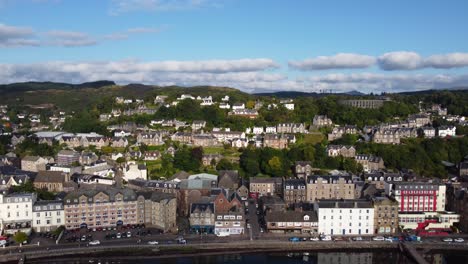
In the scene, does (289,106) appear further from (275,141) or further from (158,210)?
(158,210)

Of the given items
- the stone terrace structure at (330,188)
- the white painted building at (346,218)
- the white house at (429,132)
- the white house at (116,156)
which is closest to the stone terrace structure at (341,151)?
the stone terrace structure at (330,188)

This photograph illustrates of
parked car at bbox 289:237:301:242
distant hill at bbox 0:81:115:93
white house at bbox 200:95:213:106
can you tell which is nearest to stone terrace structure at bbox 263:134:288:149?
white house at bbox 200:95:213:106

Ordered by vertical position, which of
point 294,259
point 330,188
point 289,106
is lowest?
point 294,259

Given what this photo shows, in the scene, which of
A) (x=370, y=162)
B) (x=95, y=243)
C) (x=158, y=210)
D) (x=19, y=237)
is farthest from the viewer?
(x=370, y=162)

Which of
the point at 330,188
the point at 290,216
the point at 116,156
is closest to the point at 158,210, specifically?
the point at 290,216

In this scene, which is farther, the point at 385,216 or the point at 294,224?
the point at 385,216

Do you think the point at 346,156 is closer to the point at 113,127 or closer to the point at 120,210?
the point at 120,210

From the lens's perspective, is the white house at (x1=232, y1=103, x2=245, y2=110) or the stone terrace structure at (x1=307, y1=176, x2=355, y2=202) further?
the white house at (x1=232, y1=103, x2=245, y2=110)

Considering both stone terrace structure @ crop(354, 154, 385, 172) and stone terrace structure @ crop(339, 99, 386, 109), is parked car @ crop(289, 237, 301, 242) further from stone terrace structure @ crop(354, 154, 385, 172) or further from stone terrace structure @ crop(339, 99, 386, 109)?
stone terrace structure @ crop(339, 99, 386, 109)
